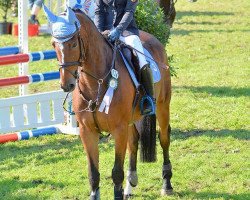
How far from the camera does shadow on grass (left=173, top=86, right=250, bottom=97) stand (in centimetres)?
1400

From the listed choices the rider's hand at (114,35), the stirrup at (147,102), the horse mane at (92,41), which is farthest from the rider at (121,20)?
the horse mane at (92,41)

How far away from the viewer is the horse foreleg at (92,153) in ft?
25.2

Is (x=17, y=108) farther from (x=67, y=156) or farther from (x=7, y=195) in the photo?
(x=7, y=195)

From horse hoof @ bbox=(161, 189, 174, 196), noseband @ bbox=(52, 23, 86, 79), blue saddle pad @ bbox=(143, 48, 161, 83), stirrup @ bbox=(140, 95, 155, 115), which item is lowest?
horse hoof @ bbox=(161, 189, 174, 196)

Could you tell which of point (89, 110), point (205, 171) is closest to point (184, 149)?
point (205, 171)

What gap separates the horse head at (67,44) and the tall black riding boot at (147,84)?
132 centimetres

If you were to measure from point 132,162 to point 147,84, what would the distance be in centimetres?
105

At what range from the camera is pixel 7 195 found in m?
8.78

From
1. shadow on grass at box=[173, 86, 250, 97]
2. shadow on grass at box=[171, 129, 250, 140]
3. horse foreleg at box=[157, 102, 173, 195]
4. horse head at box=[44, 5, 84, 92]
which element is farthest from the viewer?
shadow on grass at box=[173, 86, 250, 97]

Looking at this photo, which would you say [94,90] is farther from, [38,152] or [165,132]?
[38,152]

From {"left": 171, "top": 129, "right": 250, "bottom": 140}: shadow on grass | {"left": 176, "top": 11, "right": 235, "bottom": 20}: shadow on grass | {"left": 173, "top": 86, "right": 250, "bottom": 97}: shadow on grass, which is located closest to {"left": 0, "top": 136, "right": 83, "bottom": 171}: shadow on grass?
{"left": 171, "top": 129, "right": 250, "bottom": 140}: shadow on grass

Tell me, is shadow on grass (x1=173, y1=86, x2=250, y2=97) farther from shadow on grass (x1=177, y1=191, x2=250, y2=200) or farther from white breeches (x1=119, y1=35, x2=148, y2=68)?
white breeches (x1=119, y1=35, x2=148, y2=68)

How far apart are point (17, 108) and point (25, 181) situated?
74.6 inches

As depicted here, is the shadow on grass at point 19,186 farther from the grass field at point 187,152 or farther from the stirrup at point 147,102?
the stirrup at point 147,102
